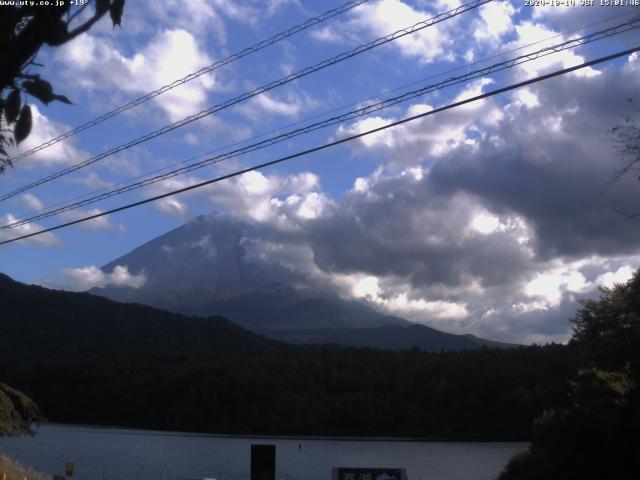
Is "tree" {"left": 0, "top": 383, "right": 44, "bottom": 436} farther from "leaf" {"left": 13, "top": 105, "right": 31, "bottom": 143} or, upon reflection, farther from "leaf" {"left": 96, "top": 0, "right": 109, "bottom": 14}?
"leaf" {"left": 96, "top": 0, "right": 109, "bottom": 14}

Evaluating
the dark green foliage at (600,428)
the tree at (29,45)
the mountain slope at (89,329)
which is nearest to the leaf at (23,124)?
the tree at (29,45)

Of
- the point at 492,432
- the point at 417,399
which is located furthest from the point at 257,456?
the point at 417,399

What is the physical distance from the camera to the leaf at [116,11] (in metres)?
4.13

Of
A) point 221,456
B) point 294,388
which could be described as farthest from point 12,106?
point 294,388

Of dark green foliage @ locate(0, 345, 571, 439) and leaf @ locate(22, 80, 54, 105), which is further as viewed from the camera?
dark green foliage @ locate(0, 345, 571, 439)

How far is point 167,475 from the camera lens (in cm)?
4850

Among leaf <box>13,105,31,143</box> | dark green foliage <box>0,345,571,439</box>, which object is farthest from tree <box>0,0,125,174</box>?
dark green foliage <box>0,345,571,439</box>

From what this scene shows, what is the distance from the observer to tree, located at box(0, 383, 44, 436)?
2814 cm

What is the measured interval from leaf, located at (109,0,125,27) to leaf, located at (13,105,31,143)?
0.63m

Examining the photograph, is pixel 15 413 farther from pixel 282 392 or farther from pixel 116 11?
pixel 282 392

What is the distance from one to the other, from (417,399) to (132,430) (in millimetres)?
36395

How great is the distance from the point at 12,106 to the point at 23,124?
0.35 feet

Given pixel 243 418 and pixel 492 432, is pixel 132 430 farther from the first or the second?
pixel 492 432

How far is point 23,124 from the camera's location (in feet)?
13.7
